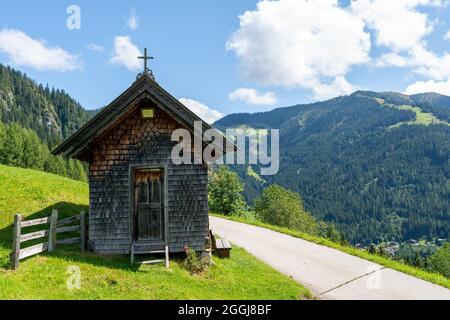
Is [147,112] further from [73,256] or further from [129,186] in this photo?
[73,256]

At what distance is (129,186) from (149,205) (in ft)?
3.76

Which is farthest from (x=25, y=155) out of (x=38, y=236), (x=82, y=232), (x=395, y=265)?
(x=395, y=265)

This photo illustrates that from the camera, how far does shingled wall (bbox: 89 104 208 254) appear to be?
1540 cm

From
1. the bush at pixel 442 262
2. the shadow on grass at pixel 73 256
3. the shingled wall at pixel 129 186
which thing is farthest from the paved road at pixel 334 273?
the bush at pixel 442 262

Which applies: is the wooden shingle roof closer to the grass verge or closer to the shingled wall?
the shingled wall

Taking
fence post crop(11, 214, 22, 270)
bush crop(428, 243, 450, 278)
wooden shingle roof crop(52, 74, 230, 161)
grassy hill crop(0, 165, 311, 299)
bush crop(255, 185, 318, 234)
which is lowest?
bush crop(428, 243, 450, 278)

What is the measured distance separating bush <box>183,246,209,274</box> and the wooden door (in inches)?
60.0

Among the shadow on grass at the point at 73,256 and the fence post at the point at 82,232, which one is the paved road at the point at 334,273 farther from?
the fence post at the point at 82,232

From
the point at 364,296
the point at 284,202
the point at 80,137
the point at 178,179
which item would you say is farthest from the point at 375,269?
the point at 284,202

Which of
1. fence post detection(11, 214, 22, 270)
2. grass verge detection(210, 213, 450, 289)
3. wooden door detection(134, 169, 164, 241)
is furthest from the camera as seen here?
grass verge detection(210, 213, 450, 289)

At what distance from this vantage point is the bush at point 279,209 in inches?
2926

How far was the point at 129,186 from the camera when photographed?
15.4 m

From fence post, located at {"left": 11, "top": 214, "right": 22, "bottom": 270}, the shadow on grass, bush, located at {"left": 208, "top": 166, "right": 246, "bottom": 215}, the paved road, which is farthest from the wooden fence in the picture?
bush, located at {"left": 208, "top": 166, "right": 246, "bottom": 215}
